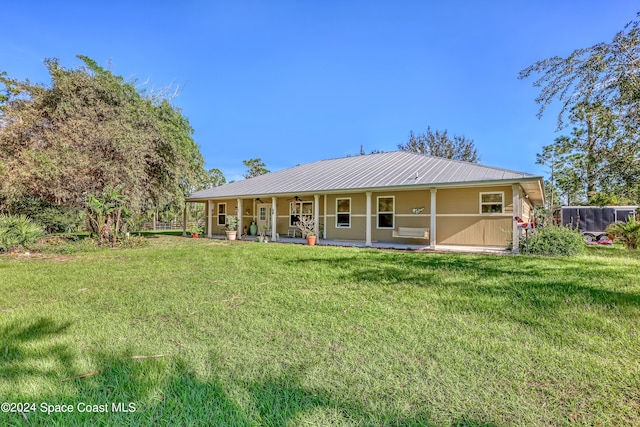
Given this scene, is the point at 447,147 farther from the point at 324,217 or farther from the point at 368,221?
the point at 368,221

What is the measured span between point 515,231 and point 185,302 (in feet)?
35.8

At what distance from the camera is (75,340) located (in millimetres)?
3240

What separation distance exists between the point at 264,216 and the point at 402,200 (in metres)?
9.32

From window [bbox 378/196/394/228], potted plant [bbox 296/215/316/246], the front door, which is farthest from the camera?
the front door

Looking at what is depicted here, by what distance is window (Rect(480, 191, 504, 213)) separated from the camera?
11.9 meters

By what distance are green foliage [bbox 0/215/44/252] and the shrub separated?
17.6 meters

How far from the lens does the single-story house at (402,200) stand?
38.8 ft

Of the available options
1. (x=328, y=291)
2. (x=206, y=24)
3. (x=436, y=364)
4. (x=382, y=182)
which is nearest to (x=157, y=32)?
(x=206, y=24)

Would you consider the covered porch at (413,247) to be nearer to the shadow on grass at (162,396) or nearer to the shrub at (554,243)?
the shrub at (554,243)

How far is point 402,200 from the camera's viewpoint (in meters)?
14.0

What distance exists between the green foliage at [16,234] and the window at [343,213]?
40.7ft

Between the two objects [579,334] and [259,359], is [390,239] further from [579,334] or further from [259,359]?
[259,359]

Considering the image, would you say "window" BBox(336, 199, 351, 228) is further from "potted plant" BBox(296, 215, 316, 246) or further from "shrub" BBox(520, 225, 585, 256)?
"shrub" BBox(520, 225, 585, 256)

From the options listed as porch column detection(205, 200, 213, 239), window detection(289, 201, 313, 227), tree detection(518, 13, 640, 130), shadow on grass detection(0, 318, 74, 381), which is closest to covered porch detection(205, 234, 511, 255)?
window detection(289, 201, 313, 227)
